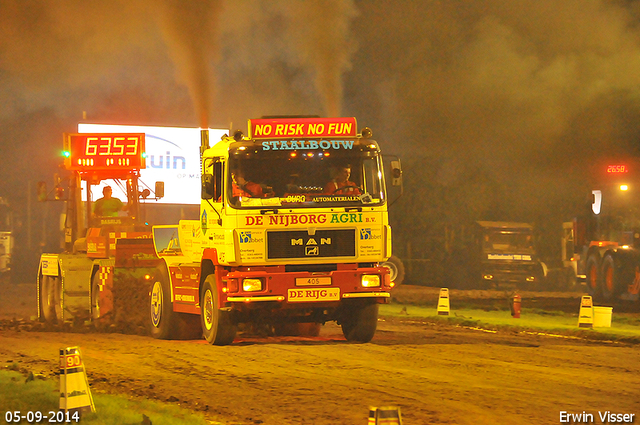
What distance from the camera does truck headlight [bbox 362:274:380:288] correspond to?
43.3ft

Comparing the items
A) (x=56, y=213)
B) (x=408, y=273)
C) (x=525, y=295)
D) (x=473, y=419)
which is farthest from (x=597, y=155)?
(x=56, y=213)

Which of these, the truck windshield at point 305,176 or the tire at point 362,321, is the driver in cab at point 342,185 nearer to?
the truck windshield at point 305,176

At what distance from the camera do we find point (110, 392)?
930 cm

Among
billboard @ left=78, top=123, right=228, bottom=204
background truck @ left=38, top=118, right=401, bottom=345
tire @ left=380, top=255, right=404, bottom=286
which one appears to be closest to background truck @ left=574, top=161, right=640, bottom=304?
tire @ left=380, top=255, right=404, bottom=286

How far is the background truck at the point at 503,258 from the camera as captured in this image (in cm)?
3238

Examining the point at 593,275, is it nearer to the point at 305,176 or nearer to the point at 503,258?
the point at 503,258

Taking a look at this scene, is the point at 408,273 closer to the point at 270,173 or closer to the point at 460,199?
the point at 460,199

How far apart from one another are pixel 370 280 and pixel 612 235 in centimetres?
1403

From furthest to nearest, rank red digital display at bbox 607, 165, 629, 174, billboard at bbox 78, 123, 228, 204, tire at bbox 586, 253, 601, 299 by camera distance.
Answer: billboard at bbox 78, 123, 228, 204
tire at bbox 586, 253, 601, 299
red digital display at bbox 607, 165, 629, 174

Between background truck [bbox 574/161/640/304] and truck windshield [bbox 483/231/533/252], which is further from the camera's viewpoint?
truck windshield [bbox 483/231/533/252]

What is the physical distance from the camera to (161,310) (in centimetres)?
1507

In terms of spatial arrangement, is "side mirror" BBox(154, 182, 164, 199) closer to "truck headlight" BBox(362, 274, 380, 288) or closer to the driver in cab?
the driver in cab

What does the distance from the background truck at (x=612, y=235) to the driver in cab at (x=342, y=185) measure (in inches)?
492

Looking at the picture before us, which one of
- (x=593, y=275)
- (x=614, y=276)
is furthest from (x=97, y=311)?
(x=593, y=275)
